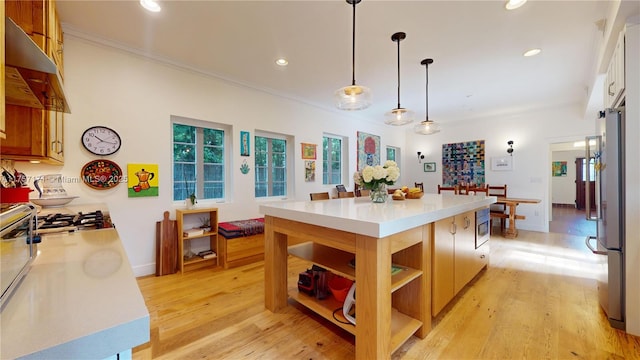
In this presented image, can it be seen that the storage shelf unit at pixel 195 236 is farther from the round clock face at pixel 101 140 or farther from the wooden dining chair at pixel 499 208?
the wooden dining chair at pixel 499 208

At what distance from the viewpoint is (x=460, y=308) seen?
2.15 m

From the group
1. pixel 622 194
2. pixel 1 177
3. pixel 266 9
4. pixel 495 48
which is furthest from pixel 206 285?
pixel 495 48

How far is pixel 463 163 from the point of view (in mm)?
6207

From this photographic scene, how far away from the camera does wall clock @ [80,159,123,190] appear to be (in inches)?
101

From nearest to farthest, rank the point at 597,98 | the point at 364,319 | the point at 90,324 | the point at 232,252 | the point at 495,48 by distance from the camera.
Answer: the point at 90,324, the point at 364,319, the point at 495,48, the point at 232,252, the point at 597,98

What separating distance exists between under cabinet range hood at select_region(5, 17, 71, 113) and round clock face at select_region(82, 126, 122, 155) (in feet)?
4.50

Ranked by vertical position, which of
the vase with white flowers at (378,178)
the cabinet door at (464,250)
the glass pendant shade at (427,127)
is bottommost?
the cabinet door at (464,250)

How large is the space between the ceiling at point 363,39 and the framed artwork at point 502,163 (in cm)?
182

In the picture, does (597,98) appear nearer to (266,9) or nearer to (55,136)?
(266,9)

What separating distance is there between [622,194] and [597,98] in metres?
2.88

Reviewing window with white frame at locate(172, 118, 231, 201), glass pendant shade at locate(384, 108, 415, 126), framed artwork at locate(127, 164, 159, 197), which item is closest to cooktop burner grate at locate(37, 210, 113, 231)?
framed artwork at locate(127, 164, 159, 197)

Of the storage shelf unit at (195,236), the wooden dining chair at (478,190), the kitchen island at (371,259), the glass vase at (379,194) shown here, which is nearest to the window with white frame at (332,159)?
the storage shelf unit at (195,236)

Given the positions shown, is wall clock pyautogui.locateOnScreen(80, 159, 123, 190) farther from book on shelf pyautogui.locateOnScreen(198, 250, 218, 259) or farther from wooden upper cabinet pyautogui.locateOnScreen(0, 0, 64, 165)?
book on shelf pyautogui.locateOnScreen(198, 250, 218, 259)

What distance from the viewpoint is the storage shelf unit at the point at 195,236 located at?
2979 millimetres
